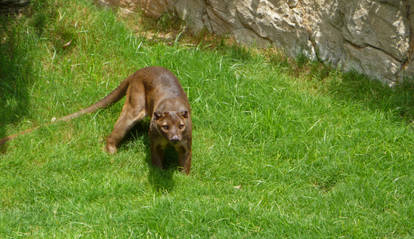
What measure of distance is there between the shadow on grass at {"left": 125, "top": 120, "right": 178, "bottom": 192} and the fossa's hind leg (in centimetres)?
26

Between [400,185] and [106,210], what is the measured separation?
2996 mm

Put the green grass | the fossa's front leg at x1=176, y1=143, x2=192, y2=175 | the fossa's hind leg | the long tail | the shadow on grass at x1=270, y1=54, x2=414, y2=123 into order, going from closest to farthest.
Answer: the green grass, the fossa's front leg at x1=176, y1=143, x2=192, y2=175, the fossa's hind leg, the long tail, the shadow on grass at x1=270, y1=54, x2=414, y2=123

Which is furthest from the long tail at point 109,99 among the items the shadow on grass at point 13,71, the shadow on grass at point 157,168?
the shadow on grass at point 13,71

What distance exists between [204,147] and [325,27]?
2.66 meters

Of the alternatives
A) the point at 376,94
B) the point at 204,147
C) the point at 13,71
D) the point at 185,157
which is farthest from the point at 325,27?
the point at 13,71

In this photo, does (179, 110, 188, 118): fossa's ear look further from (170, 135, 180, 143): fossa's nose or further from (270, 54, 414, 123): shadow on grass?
(270, 54, 414, 123): shadow on grass

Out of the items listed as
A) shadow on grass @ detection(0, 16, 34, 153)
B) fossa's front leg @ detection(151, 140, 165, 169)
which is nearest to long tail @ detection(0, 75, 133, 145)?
shadow on grass @ detection(0, 16, 34, 153)

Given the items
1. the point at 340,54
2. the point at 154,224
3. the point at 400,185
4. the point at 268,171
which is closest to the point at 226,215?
the point at 154,224

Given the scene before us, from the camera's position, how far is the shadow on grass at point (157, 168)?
588 cm

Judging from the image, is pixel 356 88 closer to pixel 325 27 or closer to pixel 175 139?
pixel 325 27

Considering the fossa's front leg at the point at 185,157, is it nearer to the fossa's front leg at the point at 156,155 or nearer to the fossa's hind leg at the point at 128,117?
the fossa's front leg at the point at 156,155

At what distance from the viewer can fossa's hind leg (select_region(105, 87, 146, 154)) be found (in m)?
6.52

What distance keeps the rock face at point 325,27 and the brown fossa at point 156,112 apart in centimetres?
210

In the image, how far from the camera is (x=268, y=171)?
242 inches
